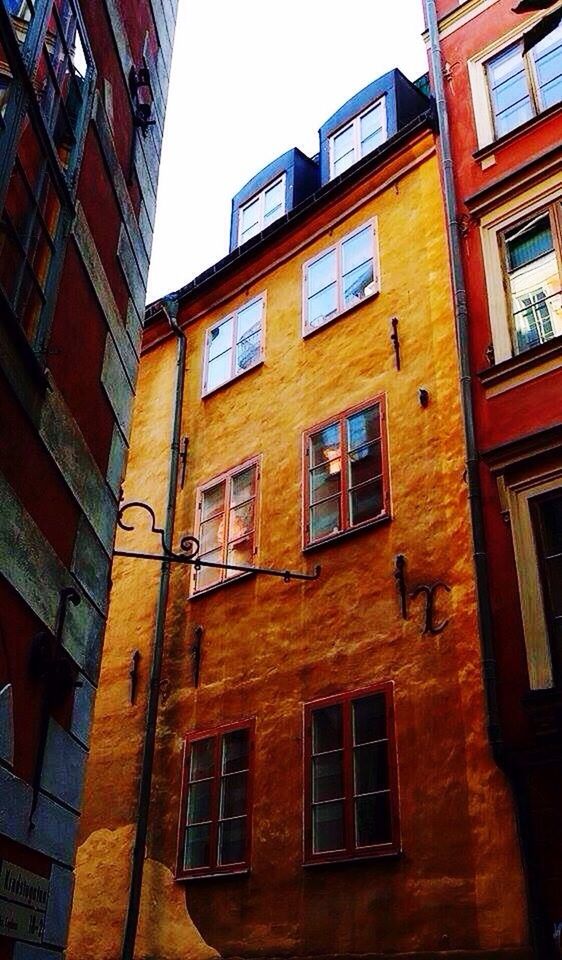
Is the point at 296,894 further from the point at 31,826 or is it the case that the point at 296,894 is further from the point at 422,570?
the point at 31,826

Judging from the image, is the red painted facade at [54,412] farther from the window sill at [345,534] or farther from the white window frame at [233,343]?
the white window frame at [233,343]

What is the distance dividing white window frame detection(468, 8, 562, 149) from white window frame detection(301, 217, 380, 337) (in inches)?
77.6

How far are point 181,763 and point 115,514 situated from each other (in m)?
4.94

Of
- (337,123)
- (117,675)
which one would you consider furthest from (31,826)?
(337,123)

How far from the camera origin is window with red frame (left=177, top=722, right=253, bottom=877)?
33.3 feet

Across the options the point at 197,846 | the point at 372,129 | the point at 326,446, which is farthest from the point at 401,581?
the point at 372,129

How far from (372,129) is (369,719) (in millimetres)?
9166

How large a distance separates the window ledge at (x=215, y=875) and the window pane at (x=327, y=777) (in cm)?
111

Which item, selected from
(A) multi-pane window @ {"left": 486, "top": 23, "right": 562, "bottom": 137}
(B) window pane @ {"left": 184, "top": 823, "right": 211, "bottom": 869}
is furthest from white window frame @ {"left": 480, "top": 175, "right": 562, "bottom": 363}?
(B) window pane @ {"left": 184, "top": 823, "right": 211, "bottom": 869}

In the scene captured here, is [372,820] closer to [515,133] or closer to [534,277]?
[534,277]

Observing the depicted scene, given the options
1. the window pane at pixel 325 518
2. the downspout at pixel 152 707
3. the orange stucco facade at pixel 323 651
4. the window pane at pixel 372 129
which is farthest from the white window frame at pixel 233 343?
the window pane at pixel 325 518

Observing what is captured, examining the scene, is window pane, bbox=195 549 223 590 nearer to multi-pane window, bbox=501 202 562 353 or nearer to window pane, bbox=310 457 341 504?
window pane, bbox=310 457 341 504

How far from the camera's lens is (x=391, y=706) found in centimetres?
934

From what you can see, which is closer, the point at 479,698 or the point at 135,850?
the point at 479,698
